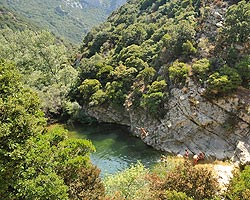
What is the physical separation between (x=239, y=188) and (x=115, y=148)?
27840 millimetres

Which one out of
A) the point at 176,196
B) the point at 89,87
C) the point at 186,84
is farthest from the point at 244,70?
the point at 89,87

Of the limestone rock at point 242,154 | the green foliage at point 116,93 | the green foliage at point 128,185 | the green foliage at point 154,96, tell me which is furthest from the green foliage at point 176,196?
the green foliage at point 116,93

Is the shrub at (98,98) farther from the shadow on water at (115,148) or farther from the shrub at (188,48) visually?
the shrub at (188,48)

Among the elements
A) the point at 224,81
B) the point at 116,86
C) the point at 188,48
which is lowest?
the point at 116,86

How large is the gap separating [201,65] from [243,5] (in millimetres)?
9980

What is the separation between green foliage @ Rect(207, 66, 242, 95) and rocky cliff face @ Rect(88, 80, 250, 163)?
1.20 metres

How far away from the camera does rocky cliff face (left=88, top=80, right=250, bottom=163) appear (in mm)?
38688

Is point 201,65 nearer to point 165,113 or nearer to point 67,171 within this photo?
point 165,113

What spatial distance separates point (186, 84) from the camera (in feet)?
145

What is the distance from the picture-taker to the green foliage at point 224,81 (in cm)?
3966

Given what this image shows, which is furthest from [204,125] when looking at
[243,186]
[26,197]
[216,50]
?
[26,197]

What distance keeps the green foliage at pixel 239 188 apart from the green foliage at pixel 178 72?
2534 centimetres

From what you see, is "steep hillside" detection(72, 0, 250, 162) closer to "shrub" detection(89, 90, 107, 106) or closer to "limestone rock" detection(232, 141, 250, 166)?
"shrub" detection(89, 90, 107, 106)

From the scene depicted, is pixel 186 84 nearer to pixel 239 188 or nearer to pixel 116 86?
pixel 116 86
